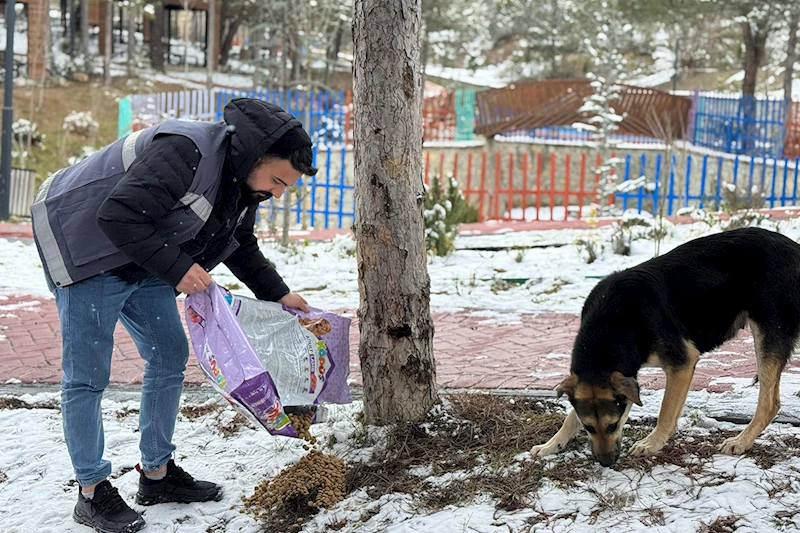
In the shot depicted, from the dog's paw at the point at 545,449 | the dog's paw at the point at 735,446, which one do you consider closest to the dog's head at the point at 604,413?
the dog's paw at the point at 545,449

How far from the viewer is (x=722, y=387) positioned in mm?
4484

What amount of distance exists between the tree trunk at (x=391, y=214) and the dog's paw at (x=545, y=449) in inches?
22.7

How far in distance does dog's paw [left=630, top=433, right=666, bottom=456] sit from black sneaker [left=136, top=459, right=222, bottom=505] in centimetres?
180

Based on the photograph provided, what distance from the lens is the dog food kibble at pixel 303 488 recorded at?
3.48m

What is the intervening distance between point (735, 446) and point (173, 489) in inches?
94.0

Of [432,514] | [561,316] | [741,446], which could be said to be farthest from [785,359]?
[561,316]

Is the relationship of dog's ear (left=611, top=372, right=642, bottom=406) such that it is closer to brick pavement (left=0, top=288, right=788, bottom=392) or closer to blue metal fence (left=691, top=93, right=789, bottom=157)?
brick pavement (left=0, top=288, right=788, bottom=392)

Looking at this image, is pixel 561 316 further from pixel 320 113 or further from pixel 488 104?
pixel 488 104

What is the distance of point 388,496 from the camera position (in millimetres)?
3439

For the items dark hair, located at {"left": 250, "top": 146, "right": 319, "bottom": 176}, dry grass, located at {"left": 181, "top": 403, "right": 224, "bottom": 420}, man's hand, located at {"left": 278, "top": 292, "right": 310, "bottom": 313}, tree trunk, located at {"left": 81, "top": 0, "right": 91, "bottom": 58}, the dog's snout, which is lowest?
dry grass, located at {"left": 181, "top": 403, "right": 224, "bottom": 420}

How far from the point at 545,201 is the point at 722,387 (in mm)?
20541

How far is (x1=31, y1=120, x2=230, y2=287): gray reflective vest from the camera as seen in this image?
122 inches

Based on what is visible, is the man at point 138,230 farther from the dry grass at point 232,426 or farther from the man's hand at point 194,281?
the dry grass at point 232,426

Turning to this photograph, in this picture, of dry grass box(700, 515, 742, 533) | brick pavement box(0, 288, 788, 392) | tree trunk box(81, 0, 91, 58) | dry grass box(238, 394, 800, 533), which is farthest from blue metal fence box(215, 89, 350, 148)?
tree trunk box(81, 0, 91, 58)
